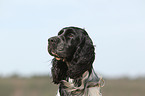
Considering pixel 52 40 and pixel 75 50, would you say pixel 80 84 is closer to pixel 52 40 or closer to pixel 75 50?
pixel 75 50

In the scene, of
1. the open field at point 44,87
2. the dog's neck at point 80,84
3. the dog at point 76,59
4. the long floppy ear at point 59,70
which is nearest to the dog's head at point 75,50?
the dog at point 76,59

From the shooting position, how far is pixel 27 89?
63.5 feet

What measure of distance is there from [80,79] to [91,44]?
0.66m

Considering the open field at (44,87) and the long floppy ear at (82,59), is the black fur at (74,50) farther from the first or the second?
the open field at (44,87)

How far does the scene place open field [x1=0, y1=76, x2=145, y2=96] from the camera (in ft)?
58.9

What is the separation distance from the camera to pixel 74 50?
5191mm

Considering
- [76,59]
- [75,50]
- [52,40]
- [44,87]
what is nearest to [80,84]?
[76,59]

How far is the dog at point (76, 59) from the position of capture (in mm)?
5051

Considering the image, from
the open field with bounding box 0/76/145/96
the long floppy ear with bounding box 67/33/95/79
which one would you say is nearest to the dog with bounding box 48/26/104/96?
the long floppy ear with bounding box 67/33/95/79

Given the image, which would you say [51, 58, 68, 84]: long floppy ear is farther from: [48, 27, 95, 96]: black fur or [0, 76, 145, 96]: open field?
[0, 76, 145, 96]: open field

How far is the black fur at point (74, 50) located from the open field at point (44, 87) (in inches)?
498

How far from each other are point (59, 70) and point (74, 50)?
1.79 feet

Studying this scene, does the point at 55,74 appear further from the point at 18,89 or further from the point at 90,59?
the point at 18,89

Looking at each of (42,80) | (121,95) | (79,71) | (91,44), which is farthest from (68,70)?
(42,80)
